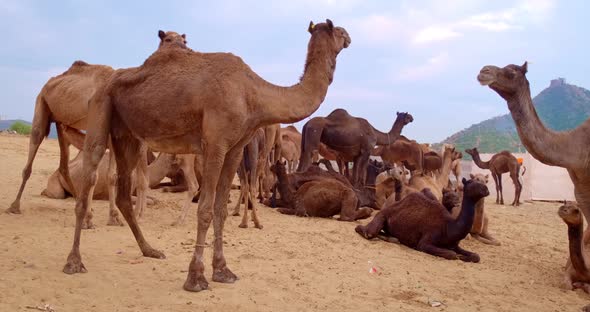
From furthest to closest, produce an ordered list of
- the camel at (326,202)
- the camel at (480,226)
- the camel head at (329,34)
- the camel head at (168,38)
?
1. the camel at (326,202)
2. the camel at (480,226)
3. the camel head at (168,38)
4. the camel head at (329,34)

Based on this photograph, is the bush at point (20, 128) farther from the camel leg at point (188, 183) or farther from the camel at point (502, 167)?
the camel leg at point (188, 183)

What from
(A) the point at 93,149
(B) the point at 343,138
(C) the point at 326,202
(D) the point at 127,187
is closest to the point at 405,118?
(B) the point at 343,138

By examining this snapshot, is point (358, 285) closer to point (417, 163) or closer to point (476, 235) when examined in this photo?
point (476, 235)

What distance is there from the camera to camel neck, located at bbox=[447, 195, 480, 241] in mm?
8383

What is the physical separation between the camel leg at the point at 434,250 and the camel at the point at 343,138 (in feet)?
22.6

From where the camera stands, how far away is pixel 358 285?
19.5 ft

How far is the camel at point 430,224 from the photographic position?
27.6 ft

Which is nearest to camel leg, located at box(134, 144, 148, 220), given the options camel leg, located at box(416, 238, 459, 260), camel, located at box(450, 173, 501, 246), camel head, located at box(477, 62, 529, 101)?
camel leg, located at box(416, 238, 459, 260)

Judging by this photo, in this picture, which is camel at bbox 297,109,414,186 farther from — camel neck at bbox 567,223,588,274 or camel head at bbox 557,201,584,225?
camel head at bbox 557,201,584,225

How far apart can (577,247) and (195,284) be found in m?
4.89

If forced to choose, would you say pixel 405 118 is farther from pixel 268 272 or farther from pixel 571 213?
pixel 268 272

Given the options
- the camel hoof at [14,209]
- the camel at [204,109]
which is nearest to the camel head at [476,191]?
the camel at [204,109]

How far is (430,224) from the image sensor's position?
8.79 meters

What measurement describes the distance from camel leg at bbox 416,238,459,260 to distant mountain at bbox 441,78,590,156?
133 ft
